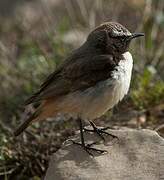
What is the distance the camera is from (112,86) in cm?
697

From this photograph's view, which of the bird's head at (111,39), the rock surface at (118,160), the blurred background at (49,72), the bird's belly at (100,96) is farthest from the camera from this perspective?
the blurred background at (49,72)

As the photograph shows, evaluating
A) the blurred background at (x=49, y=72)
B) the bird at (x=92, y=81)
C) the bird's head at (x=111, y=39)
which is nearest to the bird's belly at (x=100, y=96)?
the bird at (x=92, y=81)

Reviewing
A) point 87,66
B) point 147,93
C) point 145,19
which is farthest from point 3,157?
point 145,19

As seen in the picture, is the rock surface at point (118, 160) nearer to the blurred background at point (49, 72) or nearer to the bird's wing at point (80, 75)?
the bird's wing at point (80, 75)

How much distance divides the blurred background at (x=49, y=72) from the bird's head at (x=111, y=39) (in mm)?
1360

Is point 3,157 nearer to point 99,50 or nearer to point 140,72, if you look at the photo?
point 99,50

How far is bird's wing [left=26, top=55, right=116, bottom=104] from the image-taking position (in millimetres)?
7098

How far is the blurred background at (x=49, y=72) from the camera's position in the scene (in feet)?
26.3

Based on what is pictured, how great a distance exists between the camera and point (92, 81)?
710cm

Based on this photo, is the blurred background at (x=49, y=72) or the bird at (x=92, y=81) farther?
the blurred background at (x=49, y=72)

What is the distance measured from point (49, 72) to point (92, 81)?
2.79m

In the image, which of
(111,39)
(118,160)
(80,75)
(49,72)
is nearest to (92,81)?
(80,75)

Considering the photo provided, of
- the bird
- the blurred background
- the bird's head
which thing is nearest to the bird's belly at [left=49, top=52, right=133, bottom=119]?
the bird

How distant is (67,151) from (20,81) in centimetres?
339
